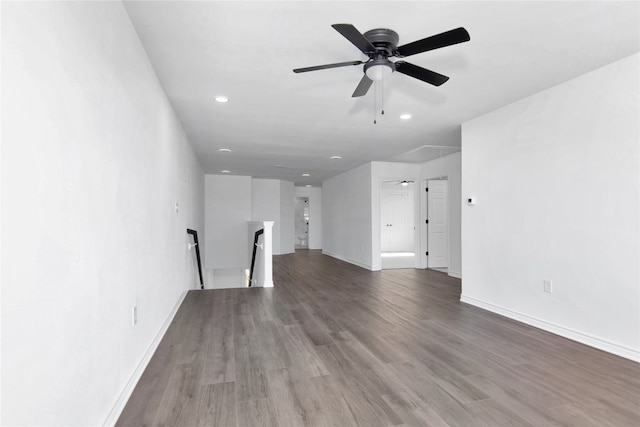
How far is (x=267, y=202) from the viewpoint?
10.8 m

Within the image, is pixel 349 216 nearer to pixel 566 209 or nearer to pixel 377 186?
pixel 377 186

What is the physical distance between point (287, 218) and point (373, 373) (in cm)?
902

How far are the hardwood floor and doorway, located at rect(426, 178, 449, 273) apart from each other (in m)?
3.57

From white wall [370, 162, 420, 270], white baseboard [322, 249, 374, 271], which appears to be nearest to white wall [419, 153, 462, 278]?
white wall [370, 162, 420, 270]

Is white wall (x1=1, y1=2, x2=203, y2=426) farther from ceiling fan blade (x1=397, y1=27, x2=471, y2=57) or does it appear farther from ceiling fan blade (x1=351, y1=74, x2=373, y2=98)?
ceiling fan blade (x1=397, y1=27, x2=471, y2=57)

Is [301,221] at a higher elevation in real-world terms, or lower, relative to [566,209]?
lower

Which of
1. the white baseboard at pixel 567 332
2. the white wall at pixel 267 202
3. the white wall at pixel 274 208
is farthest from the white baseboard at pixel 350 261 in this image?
the white baseboard at pixel 567 332

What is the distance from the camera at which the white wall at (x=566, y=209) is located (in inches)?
111

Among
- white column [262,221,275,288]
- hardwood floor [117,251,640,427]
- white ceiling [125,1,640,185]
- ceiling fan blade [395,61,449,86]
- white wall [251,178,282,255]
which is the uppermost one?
white ceiling [125,1,640,185]

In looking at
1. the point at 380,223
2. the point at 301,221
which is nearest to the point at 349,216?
the point at 380,223

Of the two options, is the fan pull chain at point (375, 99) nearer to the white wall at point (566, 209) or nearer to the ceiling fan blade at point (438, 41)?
the ceiling fan blade at point (438, 41)

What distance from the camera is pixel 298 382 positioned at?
2355 mm

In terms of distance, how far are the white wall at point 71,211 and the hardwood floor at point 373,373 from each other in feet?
1.54

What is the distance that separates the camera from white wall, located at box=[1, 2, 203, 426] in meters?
0.99
